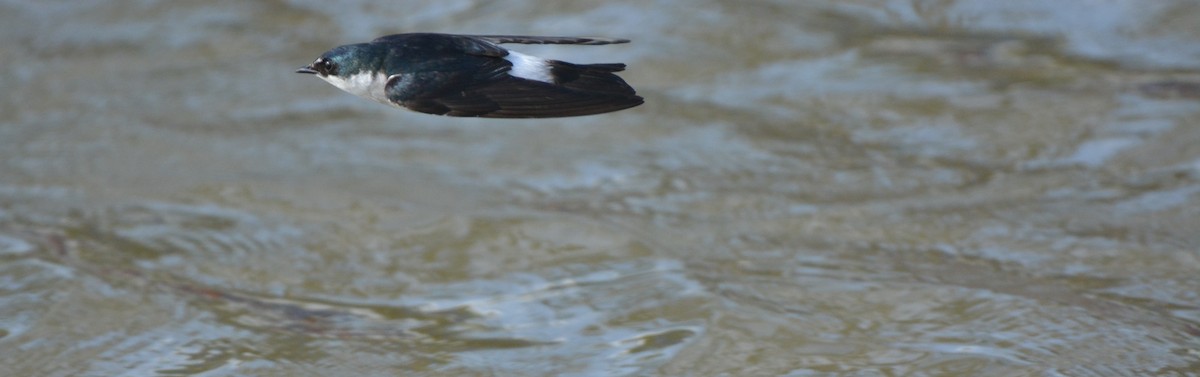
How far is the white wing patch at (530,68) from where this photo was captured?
203 centimetres

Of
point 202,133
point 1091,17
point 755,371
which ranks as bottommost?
point 755,371

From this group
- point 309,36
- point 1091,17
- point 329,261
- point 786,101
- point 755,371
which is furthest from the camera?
point 309,36

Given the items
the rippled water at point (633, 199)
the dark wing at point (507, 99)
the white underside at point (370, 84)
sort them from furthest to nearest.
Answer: the rippled water at point (633, 199), the white underside at point (370, 84), the dark wing at point (507, 99)

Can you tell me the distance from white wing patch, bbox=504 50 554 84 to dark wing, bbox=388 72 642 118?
21mm

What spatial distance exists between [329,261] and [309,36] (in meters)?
2.08

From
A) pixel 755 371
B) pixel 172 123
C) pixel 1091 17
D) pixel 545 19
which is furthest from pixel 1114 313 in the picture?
pixel 172 123

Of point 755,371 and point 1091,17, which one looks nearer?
point 755,371

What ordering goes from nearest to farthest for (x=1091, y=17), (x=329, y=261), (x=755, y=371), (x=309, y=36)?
(x=755, y=371), (x=329, y=261), (x=1091, y=17), (x=309, y=36)

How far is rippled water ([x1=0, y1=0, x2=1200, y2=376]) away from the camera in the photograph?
295cm

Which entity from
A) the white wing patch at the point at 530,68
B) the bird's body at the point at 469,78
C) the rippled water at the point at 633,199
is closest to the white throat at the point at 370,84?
the bird's body at the point at 469,78

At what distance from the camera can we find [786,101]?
4512mm

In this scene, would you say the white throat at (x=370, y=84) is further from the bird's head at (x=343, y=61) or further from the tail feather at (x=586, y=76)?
the tail feather at (x=586, y=76)

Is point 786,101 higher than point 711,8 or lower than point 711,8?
lower

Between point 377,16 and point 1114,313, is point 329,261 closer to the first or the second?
point 1114,313
